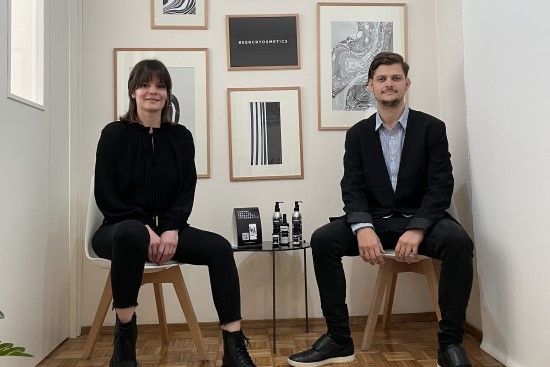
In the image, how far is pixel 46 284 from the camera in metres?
2.02

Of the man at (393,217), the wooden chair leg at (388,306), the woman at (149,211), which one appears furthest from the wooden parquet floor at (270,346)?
the woman at (149,211)

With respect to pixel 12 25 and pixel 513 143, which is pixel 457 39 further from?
pixel 12 25

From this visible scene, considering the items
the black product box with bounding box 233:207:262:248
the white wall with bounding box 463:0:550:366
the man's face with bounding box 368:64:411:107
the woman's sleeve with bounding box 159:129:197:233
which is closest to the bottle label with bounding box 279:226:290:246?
the black product box with bounding box 233:207:262:248

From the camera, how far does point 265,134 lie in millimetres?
2541

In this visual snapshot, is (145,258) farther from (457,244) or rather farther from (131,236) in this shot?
(457,244)

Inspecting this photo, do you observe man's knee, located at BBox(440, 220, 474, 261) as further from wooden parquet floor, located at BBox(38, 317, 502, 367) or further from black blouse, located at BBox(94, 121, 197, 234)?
black blouse, located at BBox(94, 121, 197, 234)

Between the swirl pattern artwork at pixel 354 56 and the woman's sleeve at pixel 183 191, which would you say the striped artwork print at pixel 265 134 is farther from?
the woman's sleeve at pixel 183 191

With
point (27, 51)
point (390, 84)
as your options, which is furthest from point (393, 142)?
point (27, 51)

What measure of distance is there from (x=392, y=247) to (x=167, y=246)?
2.91ft

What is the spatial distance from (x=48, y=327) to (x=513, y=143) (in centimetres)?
199

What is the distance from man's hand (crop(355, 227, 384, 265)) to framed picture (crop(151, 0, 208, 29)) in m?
1.43

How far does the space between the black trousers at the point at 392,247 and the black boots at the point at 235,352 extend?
35cm

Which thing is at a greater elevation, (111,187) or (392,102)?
(392,102)

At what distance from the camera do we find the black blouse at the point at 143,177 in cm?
184
